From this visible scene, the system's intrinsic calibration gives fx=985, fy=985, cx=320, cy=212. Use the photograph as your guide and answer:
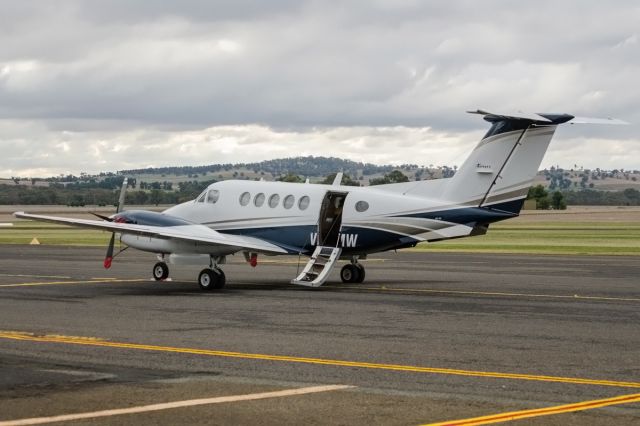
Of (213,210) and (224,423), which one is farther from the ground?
(213,210)

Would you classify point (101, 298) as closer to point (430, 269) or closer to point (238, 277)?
point (238, 277)

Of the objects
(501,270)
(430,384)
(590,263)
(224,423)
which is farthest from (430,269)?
(224,423)

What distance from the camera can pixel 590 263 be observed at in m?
43.7

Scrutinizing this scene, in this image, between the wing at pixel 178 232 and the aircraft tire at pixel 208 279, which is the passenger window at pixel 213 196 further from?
→ the aircraft tire at pixel 208 279

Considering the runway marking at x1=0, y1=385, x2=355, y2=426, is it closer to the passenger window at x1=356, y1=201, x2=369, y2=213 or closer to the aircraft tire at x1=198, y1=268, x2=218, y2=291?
the aircraft tire at x1=198, y1=268, x2=218, y2=291

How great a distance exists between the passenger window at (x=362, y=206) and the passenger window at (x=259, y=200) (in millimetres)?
3395

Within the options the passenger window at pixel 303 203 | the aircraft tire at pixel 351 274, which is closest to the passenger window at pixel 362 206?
the passenger window at pixel 303 203

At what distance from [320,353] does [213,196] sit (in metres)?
17.5

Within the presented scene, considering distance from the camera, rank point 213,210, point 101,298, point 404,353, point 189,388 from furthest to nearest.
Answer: point 213,210 → point 101,298 → point 404,353 → point 189,388

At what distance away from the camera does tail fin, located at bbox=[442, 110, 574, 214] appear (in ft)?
95.2

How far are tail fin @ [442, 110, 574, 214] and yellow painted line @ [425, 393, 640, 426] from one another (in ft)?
56.0

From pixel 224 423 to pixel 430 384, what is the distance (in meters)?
3.58

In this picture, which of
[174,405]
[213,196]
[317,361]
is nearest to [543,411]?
[174,405]

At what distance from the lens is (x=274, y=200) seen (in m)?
31.7
